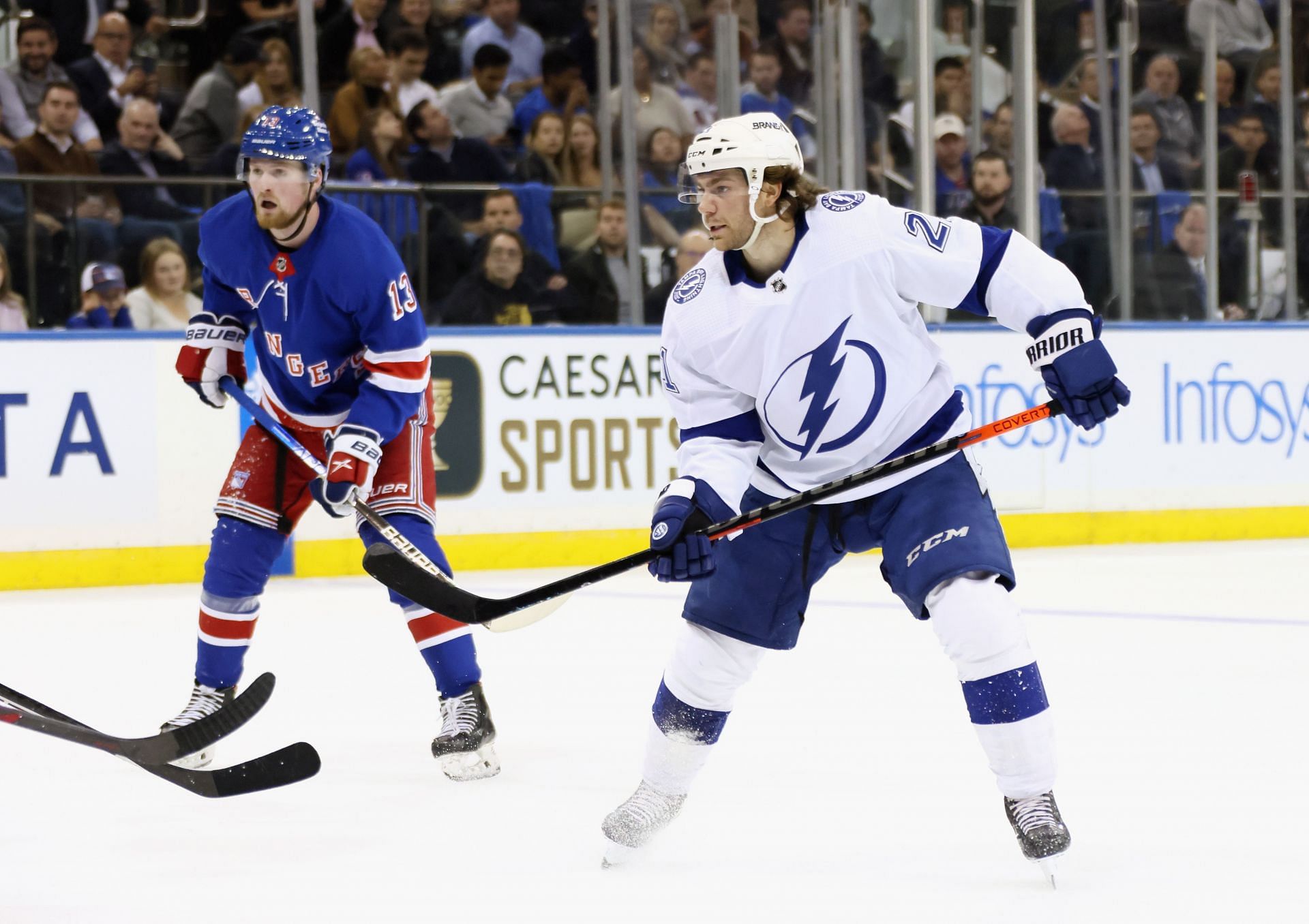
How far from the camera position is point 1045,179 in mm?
7070

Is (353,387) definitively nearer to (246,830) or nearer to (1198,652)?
(246,830)

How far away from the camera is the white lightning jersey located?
2.25 m

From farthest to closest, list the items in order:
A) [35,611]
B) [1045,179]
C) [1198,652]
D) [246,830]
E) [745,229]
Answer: [1045,179] < [35,611] < [1198,652] < [246,830] < [745,229]

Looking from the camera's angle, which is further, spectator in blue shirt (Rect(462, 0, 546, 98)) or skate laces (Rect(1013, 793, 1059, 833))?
spectator in blue shirt (Rect(462, 0, 546, 98))

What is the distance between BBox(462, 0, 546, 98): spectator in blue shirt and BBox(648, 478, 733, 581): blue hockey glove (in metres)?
4.84

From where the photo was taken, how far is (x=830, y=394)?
7.46 feet

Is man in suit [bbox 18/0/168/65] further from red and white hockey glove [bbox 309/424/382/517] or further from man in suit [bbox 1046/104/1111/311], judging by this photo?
red and white hockey glove [bbox 309/424/382/517]

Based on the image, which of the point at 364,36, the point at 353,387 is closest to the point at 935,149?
the point at 364,36

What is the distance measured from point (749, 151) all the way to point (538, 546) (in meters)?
3.77

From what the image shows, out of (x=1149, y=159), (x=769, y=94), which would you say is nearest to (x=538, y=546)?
(x=769, y=94)

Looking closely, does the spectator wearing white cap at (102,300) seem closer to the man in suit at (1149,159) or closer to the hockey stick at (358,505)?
the hockey stick at (358,505)

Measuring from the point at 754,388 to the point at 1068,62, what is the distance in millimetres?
5381

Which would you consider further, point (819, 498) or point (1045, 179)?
point (1045, 179)

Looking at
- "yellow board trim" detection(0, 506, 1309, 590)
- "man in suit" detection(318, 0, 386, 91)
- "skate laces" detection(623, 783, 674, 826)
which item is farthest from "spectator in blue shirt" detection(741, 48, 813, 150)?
"skate laces" detection(623, 783, 674, 826)
